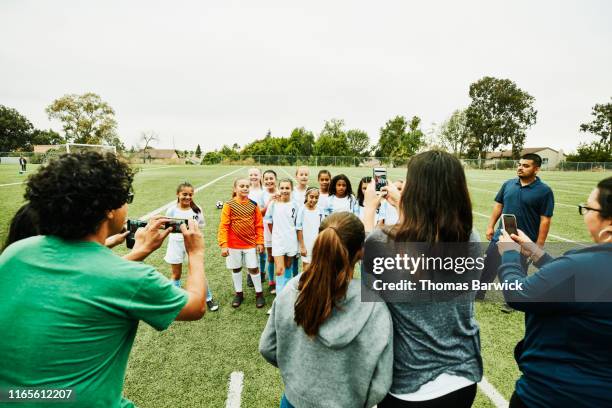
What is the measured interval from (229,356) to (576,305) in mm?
3270

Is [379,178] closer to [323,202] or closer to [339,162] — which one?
[323,202]

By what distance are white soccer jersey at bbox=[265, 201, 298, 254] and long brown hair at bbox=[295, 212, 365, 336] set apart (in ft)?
10.4

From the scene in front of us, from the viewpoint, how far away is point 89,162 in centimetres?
140

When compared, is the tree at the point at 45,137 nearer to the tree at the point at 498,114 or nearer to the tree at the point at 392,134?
the tree at the point at 392,134

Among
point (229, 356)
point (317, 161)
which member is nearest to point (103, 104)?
point (317, 161)

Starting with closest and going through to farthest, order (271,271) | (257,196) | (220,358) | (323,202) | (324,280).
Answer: (324,280) → (220,358) → (323,202) → (271,271) → (257,196)

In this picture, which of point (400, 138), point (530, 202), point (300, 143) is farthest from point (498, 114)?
point (530, 202)

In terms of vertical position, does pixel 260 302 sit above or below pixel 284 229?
below

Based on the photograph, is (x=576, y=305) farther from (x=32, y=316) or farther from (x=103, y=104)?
(x=103, y=104)

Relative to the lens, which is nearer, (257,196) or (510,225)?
(510,225)

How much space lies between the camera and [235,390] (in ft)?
9.93

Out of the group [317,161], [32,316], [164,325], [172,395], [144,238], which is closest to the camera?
[32,316]

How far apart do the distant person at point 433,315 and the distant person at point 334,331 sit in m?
0.11

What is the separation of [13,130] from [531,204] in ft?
349
